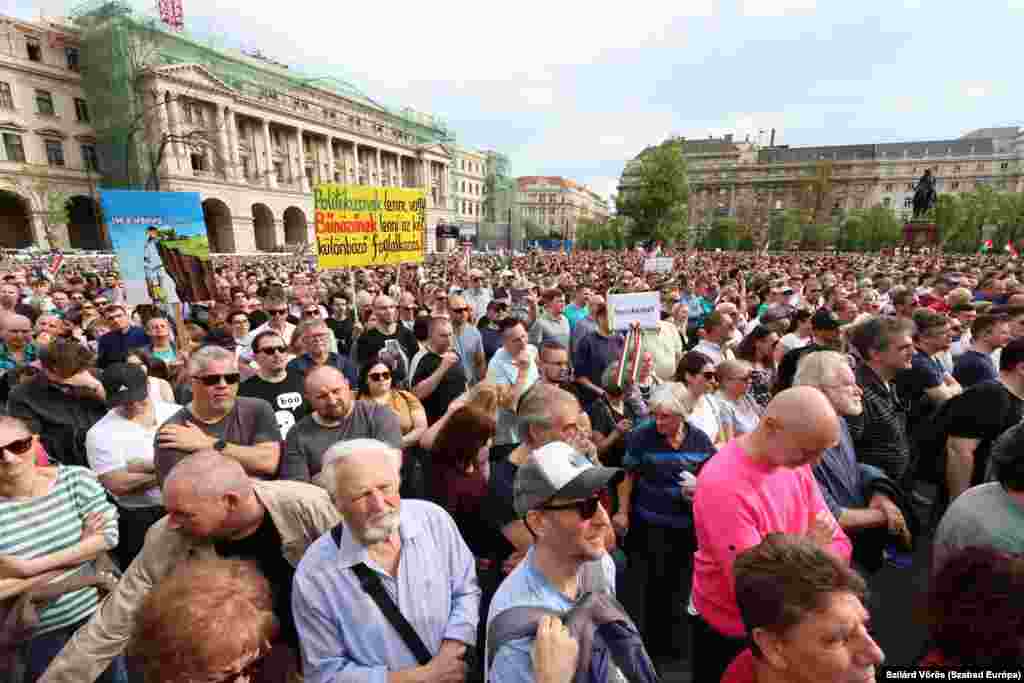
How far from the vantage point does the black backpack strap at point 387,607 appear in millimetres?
1678

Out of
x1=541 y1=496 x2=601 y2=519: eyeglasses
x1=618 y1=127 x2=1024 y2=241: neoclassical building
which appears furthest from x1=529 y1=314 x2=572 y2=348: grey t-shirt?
x1=618 y1=127 x2=1024 y2=241: neoclassical building

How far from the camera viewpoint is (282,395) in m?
3.65

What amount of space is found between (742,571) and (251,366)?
450 cm

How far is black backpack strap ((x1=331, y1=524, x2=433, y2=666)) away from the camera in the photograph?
1678 millimetres

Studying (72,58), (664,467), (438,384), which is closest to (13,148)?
(72,58)

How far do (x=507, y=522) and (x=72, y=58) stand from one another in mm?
54852

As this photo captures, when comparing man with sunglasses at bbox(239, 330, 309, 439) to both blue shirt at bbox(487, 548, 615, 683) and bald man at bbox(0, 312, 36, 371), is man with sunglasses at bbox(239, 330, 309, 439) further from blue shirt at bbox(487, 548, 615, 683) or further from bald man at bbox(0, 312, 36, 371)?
bald man at bbox(0, 312, 36, 371)

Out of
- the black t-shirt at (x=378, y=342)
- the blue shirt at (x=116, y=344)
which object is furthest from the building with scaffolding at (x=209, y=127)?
the black t-shirt at (x=378, y=342)

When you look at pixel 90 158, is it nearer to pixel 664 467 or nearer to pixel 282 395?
pixel 282 395

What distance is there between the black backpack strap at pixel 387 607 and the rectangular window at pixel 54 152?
50.8 meters

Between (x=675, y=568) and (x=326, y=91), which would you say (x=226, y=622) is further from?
(x=326, y=91)

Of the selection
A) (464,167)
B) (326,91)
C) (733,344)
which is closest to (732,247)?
(464,167)

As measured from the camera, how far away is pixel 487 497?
2504 mm

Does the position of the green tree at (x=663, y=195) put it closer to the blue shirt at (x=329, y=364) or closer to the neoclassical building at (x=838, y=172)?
the neoclassical building at (x=838, y=172)
